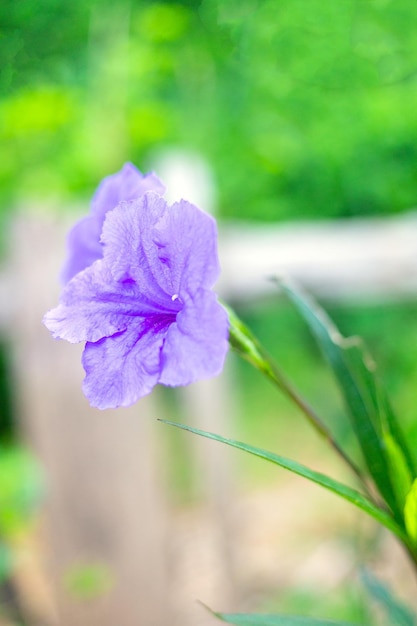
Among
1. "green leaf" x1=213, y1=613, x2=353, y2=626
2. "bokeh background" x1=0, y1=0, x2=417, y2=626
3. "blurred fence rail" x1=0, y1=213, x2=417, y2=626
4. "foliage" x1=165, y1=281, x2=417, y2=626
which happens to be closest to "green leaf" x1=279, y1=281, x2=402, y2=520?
"foliage" x1=165, y1=281, x2=417, y2=626

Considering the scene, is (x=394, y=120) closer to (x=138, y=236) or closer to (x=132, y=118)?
(x=132, y=118)

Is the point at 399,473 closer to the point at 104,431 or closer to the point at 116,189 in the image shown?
the point at 116,189

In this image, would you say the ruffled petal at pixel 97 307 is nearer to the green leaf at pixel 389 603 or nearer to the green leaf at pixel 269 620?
the green leaf at pixel 269 620

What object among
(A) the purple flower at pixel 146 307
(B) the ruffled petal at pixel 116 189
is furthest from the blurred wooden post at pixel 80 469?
(A) the purple flower at pixel 146 307

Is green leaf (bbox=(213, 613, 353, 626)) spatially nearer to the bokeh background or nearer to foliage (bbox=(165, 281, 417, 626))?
foliage (bbox=(165, 281, 417, 626))

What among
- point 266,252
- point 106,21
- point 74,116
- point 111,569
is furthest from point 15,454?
point 106,21
